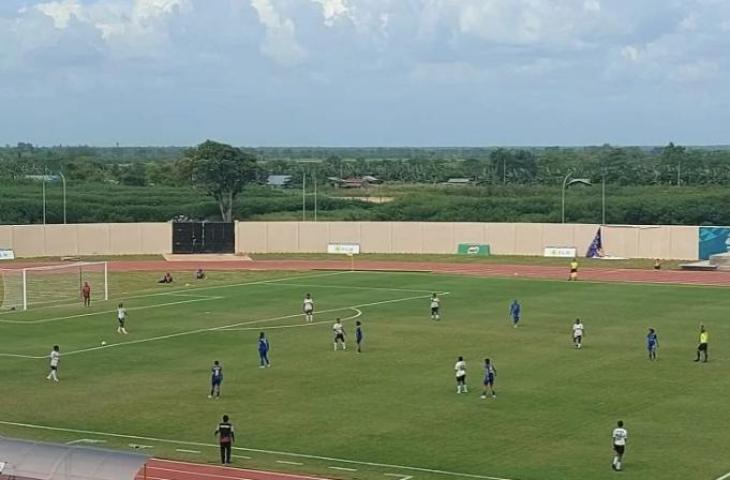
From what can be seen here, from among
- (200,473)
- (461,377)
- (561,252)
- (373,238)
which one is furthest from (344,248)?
(200,473)

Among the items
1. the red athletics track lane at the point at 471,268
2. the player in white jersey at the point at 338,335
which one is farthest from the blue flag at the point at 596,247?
the player in white jersey at the point at 338,335

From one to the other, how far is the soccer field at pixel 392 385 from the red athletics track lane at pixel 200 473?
74 cm

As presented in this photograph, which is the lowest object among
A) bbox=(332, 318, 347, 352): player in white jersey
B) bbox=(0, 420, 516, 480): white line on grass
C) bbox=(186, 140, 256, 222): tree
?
bbox=(0, 420, 516, 480): white line on grass

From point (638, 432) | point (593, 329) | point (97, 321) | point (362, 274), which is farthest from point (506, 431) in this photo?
point (362, 274)

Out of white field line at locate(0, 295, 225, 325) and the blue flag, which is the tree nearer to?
the blue flag

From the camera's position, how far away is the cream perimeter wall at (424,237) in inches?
4080

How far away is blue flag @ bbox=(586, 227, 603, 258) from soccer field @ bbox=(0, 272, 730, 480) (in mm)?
24668

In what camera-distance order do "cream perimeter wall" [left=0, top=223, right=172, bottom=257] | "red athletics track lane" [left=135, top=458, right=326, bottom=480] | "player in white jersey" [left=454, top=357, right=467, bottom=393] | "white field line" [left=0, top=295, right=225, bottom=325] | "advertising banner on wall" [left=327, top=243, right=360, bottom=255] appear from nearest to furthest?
1. "red athletics track lane" [left=135, top=458, right=326, bottom=480]
2. "player in white jersey" [left=454, top=357, right=467, bottom=393]
3. "white field line" [left=0, top=295, right=225, bottom=325]
4. "cream perimeter wall" [left=0, top=223, right=172, bottom=257]
5. "advertising banner on wall" [left=327, top=243, right=360, bottom=255]

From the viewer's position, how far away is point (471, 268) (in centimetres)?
9581

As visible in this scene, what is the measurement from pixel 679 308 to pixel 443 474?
38.7 metres

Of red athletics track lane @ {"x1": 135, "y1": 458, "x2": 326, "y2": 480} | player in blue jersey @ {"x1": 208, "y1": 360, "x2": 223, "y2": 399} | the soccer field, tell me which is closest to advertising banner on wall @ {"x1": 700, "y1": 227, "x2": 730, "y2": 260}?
the soccer field

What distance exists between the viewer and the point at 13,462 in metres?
27.4

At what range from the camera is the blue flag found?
10223cm

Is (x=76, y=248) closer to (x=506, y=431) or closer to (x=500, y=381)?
(x=500, y=381)
